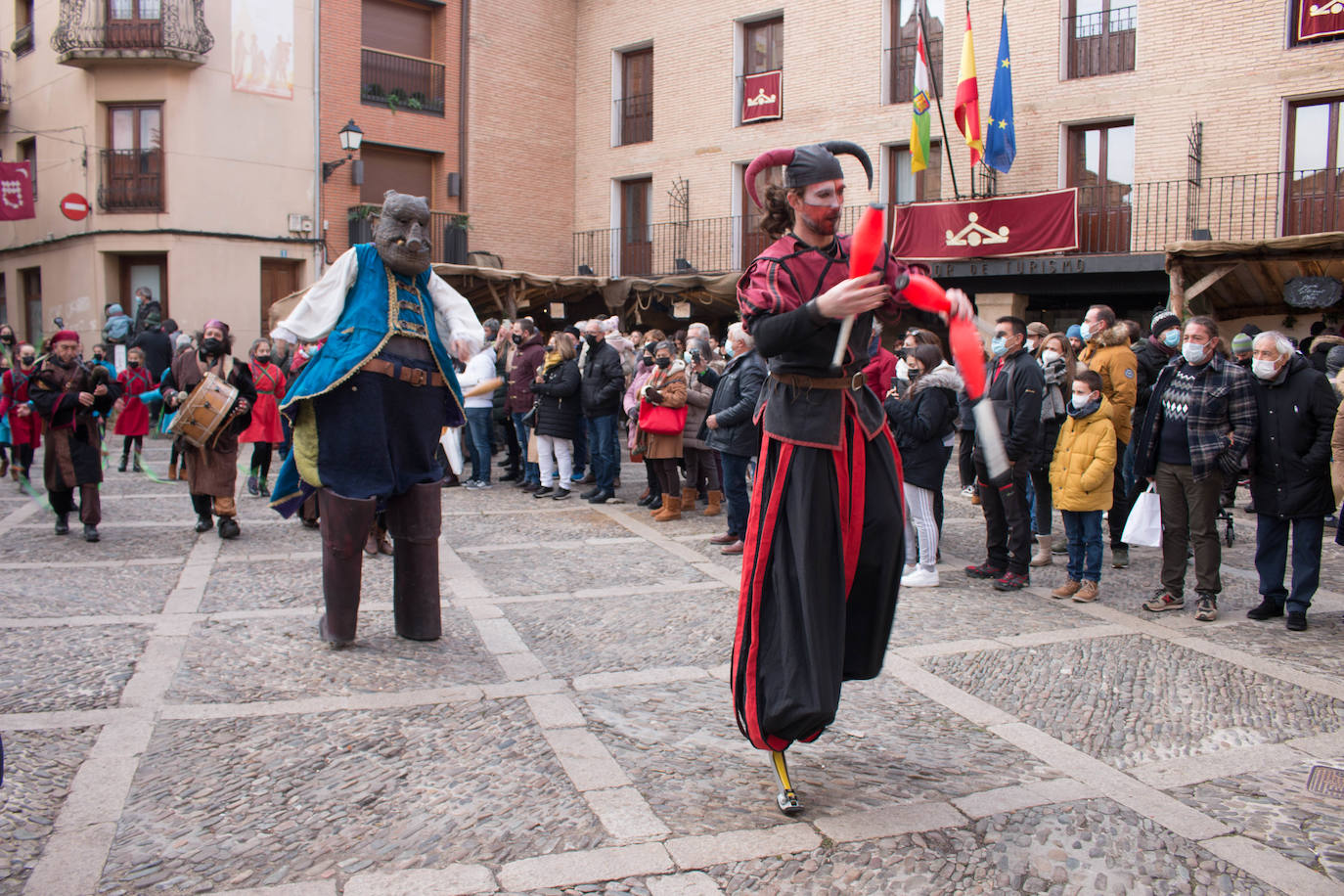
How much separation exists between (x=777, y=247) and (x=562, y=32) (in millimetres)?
23509

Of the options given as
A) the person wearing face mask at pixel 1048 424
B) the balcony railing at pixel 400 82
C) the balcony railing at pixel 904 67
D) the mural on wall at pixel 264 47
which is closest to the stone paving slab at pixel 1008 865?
the person wearing face mask at pixel 1048 424

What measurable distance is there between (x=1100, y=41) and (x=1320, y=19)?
3201 mm

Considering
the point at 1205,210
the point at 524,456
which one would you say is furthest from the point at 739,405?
the point at 1205,210

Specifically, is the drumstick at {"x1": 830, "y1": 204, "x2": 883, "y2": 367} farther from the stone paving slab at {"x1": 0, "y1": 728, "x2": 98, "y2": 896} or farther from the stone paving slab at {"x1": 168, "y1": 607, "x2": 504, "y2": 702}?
the stone paving slab at {"x1": 0, "y1": 728, "x2": 98, "y2": 896}

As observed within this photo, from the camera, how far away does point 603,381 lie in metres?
10.9

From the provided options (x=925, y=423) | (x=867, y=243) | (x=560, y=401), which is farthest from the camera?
(x=560, y=401)

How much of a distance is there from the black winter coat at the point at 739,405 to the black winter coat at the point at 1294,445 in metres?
3.37

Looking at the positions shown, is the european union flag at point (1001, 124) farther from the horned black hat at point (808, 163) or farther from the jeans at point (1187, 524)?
the horned black hat at point (808, 163)

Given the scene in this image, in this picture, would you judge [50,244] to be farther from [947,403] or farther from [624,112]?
[947,403]

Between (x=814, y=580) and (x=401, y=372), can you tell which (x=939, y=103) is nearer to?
(x=401, y=372)

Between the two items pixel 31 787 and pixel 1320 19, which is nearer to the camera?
pixel 31 787

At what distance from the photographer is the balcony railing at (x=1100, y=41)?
17.6m

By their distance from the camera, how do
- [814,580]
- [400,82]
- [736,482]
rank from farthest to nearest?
[400,82] < [736,482] < [814,580]

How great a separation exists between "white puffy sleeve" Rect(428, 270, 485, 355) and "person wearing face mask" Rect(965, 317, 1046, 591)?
338cm
